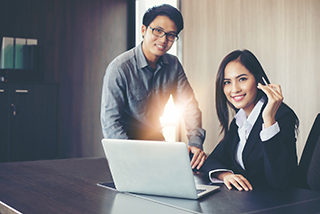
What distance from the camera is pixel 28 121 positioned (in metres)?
4.44

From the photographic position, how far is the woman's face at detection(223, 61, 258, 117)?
70.2 inches

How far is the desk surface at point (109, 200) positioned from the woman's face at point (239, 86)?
516 millimetres

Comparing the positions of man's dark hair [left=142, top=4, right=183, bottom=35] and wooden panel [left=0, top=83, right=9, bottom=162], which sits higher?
man's dark hair [left=142, top=4, right=183, bottom=35]

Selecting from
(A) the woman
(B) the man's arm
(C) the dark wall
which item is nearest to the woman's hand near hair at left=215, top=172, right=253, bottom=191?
(A) the woman

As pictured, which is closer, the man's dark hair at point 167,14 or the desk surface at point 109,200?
the desk surface at point 109,200

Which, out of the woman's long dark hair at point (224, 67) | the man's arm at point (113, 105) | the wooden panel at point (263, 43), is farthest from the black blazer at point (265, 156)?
the wooden panel at point (263, 43)

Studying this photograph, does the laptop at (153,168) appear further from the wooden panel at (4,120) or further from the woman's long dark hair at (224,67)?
the wooden panel at (4,120)

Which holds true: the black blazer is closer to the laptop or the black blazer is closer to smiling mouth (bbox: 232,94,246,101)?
smiling mouth (bbox: 232,94,246,101)

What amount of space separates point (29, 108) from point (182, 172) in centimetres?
372

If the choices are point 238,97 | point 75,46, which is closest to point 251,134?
point 238,97

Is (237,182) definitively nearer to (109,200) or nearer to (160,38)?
(109,200)

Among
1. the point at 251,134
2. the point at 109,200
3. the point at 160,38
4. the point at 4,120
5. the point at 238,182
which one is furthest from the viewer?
the point at 4,120

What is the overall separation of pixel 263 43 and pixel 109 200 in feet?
10.1

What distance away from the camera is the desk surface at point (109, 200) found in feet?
3.28
